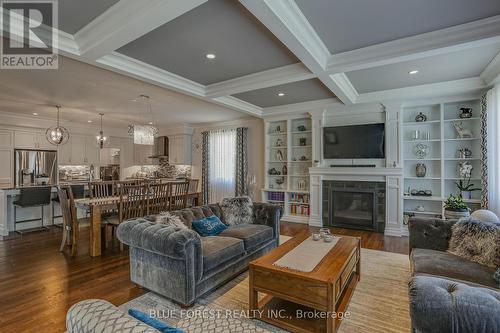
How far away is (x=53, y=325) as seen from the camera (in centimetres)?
220

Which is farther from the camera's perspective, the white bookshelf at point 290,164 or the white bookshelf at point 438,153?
the white bookshelf at point 290,164

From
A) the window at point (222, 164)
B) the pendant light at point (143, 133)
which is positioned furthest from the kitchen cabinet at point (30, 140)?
the window at point (222, 164)

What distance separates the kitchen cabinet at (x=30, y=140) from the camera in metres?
6.69

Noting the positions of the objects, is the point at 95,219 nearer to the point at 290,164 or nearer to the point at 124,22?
the point at 124,22

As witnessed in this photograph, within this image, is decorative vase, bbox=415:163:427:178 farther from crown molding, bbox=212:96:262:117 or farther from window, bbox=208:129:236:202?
window, bbox=208:129:236:202

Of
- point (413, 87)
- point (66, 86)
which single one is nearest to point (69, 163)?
point (66, 86)

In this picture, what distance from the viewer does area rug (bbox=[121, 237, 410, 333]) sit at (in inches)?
83.0

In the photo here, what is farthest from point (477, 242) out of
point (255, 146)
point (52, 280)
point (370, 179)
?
point (255, 146)

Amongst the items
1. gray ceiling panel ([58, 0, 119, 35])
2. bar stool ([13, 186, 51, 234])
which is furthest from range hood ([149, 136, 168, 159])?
gray ceiling panel ([58, 0, 119, 35])

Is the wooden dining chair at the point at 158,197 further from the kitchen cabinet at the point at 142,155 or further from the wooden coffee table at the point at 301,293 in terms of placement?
the kitchen cabinet at the point at 142,155

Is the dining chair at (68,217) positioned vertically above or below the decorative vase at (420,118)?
below

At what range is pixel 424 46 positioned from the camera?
2.86m

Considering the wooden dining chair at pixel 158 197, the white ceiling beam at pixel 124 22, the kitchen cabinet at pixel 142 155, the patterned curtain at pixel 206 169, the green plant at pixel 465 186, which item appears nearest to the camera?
the white ceiling beam at pixel 124 22

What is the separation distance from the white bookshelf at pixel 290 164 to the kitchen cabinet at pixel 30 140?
630 cm
